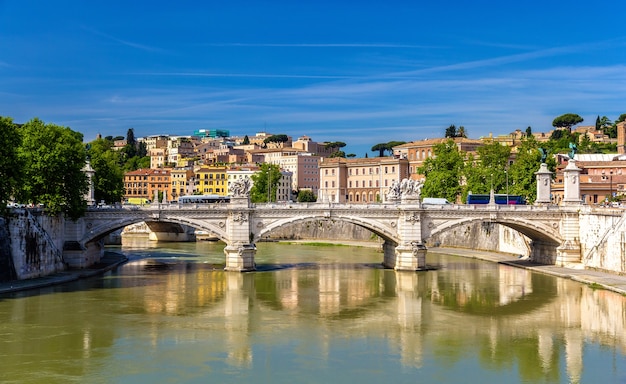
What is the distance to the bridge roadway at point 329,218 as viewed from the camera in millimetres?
50031

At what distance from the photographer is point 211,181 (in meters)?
127

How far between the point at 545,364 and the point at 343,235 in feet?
181

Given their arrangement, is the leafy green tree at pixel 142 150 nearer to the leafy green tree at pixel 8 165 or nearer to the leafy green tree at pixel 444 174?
the leafy green tree at pixel 444 174

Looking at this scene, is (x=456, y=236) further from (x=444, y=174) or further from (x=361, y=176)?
(x=361, y=176)

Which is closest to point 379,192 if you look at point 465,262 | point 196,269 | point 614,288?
point 465,262

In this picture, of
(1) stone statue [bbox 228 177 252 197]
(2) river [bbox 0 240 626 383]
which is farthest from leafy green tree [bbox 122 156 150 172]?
(2) river [bbox 0 240 626 383]

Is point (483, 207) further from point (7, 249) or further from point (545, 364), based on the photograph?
point (7, 249)

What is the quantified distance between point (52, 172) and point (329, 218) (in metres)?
17.5

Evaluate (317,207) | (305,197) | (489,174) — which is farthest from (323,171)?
(317,207)

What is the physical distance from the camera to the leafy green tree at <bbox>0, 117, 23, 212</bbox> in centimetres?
4006

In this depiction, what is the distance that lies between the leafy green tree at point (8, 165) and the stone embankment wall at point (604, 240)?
33.2 metres

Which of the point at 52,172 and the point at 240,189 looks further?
the point at 240,189

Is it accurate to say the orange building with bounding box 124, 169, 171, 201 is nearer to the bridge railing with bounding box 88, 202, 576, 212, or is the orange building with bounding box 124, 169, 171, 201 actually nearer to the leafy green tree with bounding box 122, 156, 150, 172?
the leafy green tree with bounding box 122, 156, 150, 172

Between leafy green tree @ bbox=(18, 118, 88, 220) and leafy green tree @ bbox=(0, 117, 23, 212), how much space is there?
119 inches
